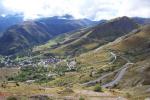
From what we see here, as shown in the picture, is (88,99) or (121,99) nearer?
(88,99)

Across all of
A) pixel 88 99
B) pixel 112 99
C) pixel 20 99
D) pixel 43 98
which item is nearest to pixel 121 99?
pixel 112 99

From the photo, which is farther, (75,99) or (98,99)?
(98,99)

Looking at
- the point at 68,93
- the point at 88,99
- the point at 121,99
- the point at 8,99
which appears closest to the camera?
the point at 8,99

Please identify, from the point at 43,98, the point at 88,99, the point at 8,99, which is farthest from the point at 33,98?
the point at 88,99

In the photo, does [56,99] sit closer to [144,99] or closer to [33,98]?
[33,98]

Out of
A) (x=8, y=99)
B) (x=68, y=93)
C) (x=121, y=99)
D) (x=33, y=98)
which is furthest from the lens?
(x=68, y=93)

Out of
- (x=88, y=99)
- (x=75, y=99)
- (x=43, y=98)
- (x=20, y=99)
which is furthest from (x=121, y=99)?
(x=20, y=99)

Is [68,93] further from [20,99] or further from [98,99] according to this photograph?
[20,99]

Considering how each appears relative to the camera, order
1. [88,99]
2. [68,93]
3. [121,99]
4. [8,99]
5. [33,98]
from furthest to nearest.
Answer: [68,93] < [121,99] < [88,99] < [33,98] < [8,99]
